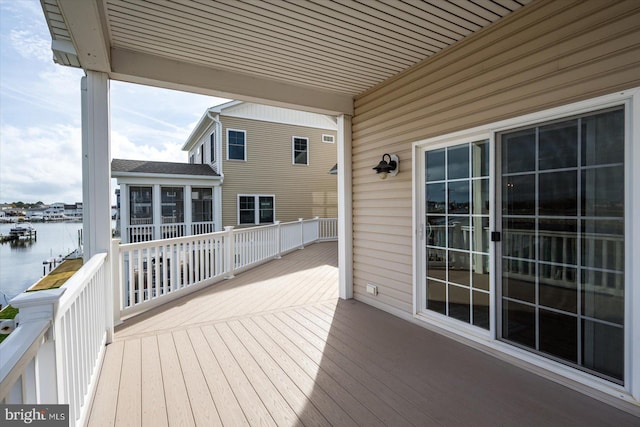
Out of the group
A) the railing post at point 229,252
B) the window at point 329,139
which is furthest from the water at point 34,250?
the window at point 329,139

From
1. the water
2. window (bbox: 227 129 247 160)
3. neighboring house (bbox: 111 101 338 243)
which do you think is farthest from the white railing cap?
the water

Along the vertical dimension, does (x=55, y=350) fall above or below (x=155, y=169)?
below

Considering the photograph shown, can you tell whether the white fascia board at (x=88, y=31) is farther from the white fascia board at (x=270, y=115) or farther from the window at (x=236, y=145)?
the window at (x=236, y=145)

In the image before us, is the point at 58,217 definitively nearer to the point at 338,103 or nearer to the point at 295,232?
the point at 295,232

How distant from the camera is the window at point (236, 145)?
1058 centimetres

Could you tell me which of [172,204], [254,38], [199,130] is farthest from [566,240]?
[199,130]

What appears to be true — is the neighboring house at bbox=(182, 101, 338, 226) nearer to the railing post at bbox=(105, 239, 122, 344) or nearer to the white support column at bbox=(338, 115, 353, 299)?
the white support column at bbox=(338, 115, 353, 299)

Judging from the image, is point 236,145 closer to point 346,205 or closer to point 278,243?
point 278,243

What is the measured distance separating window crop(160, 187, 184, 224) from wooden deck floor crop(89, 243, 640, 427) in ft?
24.3

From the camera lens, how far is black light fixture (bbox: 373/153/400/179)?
11.7 feet

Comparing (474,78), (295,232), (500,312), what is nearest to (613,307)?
(500,312)

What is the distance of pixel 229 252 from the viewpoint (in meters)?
5.56

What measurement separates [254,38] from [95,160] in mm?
1872

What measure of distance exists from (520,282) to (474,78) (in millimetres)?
1856
